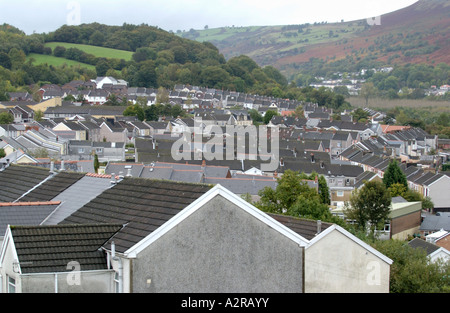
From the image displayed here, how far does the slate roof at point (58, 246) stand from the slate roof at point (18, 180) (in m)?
4.05

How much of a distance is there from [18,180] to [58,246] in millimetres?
5118

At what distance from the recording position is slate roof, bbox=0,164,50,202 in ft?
37.8

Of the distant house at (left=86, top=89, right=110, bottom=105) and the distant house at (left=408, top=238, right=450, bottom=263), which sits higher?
the distant house at (left=86, top=89, right=110, bottom=105)

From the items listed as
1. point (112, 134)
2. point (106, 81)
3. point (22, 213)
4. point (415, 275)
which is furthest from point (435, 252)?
point (106, 81)

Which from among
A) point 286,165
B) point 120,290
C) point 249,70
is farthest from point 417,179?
point 249,70

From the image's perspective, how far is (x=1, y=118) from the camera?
6106 cm

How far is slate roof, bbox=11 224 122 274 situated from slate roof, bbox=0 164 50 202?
4.05 m

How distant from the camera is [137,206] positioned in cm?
833

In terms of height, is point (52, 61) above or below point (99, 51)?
below

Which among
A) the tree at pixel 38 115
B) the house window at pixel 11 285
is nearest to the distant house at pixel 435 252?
the house window at pixel 11 285

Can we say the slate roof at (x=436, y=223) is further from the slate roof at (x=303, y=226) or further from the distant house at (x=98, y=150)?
the distant house at (x=98, y=150)

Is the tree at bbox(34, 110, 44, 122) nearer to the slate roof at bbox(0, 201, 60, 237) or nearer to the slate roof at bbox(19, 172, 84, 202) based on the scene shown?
the slate roof at bbox(19, 172, 84, 202)

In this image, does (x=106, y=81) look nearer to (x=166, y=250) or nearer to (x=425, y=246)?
(x=425, y=246)

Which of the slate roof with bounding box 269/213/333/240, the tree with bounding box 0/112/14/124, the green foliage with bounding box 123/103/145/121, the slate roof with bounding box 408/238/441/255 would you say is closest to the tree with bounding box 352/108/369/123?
the green foliage with bounding box 123/103/145/121
